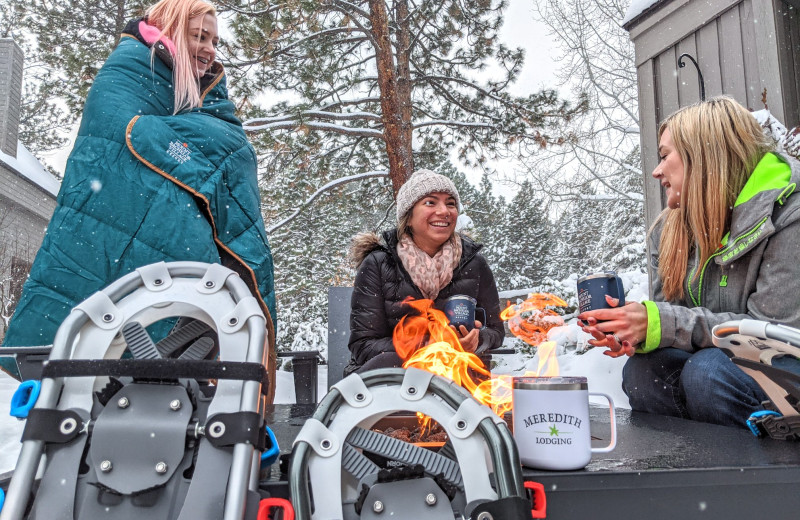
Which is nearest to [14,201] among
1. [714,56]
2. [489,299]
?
[489,299]

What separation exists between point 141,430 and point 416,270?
1.87m

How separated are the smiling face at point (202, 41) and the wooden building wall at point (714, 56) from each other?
2736 millimetres

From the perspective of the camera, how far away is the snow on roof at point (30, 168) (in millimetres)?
12092

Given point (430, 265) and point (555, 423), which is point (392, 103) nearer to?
point (430, 265)

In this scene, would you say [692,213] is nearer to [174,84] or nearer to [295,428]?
[295,428]

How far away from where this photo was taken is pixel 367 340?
254cm

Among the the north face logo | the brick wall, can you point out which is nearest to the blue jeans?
the the north face logo

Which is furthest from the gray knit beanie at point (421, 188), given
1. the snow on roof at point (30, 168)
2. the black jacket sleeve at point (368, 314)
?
the snow on roof at point (30, 168)

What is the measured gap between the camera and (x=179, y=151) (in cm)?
160

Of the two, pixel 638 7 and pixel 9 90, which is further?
pixel 9 90

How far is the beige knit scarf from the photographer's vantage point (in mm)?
2617

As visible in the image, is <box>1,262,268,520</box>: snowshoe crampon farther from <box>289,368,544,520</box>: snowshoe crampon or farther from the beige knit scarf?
the beige knit scarf

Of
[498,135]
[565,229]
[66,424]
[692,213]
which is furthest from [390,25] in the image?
[565,229]

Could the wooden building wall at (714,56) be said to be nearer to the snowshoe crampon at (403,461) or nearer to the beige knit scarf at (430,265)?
the beige knit scarf at (430,265)
